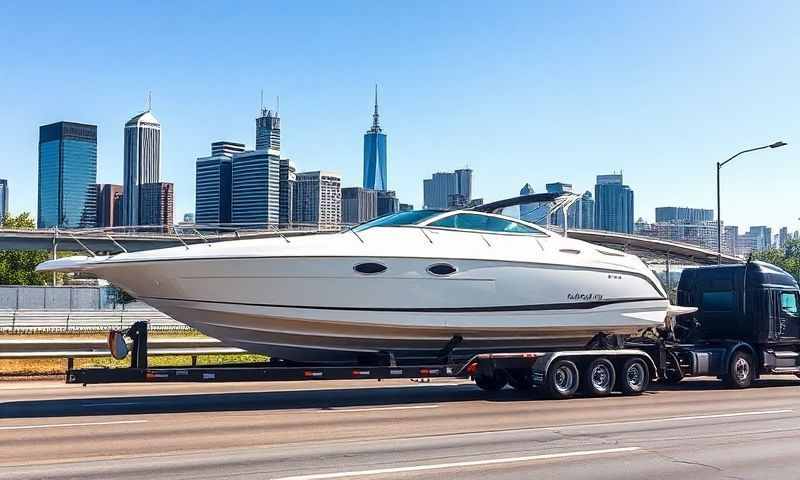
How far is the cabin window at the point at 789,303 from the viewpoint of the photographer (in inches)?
800

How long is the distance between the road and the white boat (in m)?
1.21

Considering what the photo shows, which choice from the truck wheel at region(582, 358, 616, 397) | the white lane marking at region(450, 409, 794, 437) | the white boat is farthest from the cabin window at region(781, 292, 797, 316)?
the truck wheel at region(582, 358, 616, 397)

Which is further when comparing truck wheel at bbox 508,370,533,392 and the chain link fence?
the chain link fence

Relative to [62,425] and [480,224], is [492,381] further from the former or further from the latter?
[62,425]

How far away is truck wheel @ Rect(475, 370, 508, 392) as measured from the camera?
17442mm

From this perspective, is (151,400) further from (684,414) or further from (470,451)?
(684,414)

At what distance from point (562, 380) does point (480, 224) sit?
3.35 m

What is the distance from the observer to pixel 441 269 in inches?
590

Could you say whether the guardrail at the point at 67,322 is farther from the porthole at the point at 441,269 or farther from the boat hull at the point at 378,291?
the porthole at the point at 441,269

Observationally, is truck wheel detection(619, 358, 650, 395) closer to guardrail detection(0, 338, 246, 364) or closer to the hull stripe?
the hull stripe

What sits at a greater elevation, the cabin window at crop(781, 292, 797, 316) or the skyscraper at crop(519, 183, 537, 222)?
the skyscraper at crop(519, 183, 537, 222)

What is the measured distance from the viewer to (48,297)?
2104 inches

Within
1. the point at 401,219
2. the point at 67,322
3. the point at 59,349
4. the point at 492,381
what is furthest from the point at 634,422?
the point at 67,322

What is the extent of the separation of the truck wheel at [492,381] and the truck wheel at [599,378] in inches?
66.9
